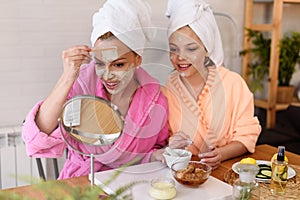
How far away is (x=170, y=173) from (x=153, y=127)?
233mm

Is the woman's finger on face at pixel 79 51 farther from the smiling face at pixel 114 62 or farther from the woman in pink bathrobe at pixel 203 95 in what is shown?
the woman in pink bathrobe at pixel 203 95

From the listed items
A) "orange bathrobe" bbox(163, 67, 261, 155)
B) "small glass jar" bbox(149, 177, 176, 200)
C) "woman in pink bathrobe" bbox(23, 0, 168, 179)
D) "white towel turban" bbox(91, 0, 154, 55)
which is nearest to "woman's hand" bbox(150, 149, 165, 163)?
"woman in pink bathrobe" bbox(23, 0, 168, 179)

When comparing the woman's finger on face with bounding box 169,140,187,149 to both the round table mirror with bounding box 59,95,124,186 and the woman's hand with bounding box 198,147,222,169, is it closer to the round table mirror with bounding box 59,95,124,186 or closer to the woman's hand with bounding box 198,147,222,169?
the woman's hand with bounding box 198,147,222,169

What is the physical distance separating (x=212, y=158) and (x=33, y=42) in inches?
44.8

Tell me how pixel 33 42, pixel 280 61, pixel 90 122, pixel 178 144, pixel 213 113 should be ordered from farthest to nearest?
pixel 280 61
pixel 33 42
pixel 213 113
pixel 178 144
pixel 90 122

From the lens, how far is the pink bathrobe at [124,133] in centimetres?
146

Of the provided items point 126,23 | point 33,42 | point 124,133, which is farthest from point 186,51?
point 33,42

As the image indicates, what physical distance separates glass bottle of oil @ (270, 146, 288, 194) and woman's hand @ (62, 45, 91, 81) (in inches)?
26.9

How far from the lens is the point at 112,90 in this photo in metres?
1.44

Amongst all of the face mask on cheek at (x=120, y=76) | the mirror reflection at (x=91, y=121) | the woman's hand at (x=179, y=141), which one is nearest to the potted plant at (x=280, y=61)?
the woman's hand at (x=179, y=141)

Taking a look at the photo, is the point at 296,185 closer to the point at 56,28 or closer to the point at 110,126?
the point at 110,126

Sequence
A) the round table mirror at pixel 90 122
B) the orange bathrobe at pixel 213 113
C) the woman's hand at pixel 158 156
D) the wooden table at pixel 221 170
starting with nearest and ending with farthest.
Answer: the round table mirror at pixel 90 122
the wooden table at pixel 221 170
the woman's hand at pixel 158 156
the orange bathrobe at pixel 213 113

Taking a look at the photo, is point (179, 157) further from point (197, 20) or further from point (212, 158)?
point (197, 20)

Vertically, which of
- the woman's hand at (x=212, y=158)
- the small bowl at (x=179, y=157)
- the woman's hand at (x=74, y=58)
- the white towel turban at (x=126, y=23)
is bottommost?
the woman's hand at (x=212, y=158)
